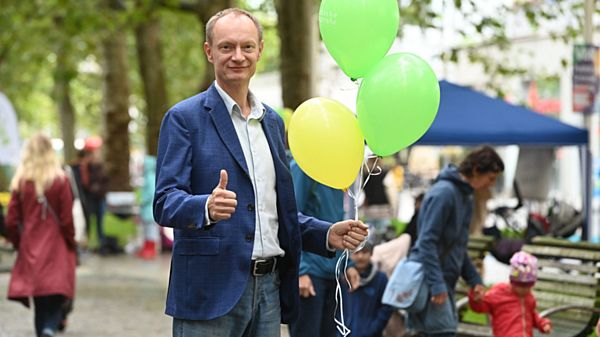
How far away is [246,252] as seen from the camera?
4641 millimetres

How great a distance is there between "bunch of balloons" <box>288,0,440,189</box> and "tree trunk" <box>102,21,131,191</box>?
19.0 meters

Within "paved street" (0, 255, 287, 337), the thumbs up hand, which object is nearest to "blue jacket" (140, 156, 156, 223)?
"paved street" (0, 255, 287, 337)

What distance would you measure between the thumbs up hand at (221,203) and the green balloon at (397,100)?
135 centimetres

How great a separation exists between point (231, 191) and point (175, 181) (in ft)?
0.67

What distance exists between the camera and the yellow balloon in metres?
5.39

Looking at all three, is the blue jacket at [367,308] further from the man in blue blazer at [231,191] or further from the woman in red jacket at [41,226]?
the man in blue blazer at [231,191]

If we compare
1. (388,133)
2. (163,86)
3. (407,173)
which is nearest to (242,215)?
(388,133)

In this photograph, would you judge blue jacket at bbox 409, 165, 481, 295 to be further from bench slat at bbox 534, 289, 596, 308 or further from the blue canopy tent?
the blue canopy tent

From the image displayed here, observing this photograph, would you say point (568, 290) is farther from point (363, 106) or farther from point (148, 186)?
point (148, 186)

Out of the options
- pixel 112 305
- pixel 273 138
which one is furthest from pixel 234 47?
pixel 112 305

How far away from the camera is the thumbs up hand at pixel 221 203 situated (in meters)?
4.25

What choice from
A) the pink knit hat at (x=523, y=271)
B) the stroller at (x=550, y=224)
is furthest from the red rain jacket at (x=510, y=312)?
the stroller at (x=550, y=224)

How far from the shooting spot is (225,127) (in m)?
4.69

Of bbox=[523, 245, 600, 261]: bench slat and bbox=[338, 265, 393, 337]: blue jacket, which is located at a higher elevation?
bbox=[523, 245, 600, 261]: bench slat
